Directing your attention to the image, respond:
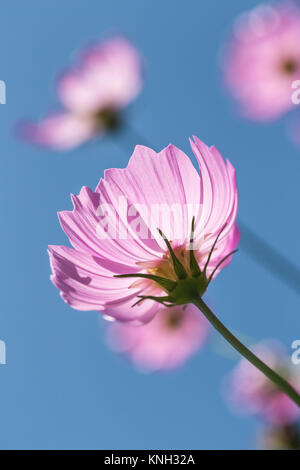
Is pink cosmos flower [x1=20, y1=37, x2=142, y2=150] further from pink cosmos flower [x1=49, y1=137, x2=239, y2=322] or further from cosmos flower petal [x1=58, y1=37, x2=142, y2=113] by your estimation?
pink cosmos flower [x1=49, y1=137, x2=239, y2=322]

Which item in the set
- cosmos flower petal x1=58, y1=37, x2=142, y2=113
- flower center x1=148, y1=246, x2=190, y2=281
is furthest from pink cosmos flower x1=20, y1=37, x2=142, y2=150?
flower center x1=148, y1=246, x2=190, y2=281

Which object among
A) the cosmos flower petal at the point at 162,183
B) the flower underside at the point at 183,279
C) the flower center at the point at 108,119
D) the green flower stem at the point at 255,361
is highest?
the flower center at the point at 108,119

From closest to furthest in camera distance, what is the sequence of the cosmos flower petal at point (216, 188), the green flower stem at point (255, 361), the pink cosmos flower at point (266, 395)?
the green flower stem at point (255, 361) < the cosmos flower petal at point (216, 188) < the pink cosmos flower at point (266, 395)

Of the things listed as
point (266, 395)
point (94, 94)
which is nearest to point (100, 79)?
point (94, 94)

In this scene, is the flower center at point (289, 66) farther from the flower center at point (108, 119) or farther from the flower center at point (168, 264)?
the flower center at point (168, 264)

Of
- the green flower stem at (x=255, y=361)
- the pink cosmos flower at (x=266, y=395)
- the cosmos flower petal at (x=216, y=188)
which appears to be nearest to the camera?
the green flower stem at (x=255, y=361)

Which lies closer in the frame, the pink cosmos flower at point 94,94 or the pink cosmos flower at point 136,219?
the pink cosmos flower at point 136,219

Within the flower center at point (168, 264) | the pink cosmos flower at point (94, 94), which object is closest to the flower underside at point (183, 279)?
the flower center at point (168, 264)
